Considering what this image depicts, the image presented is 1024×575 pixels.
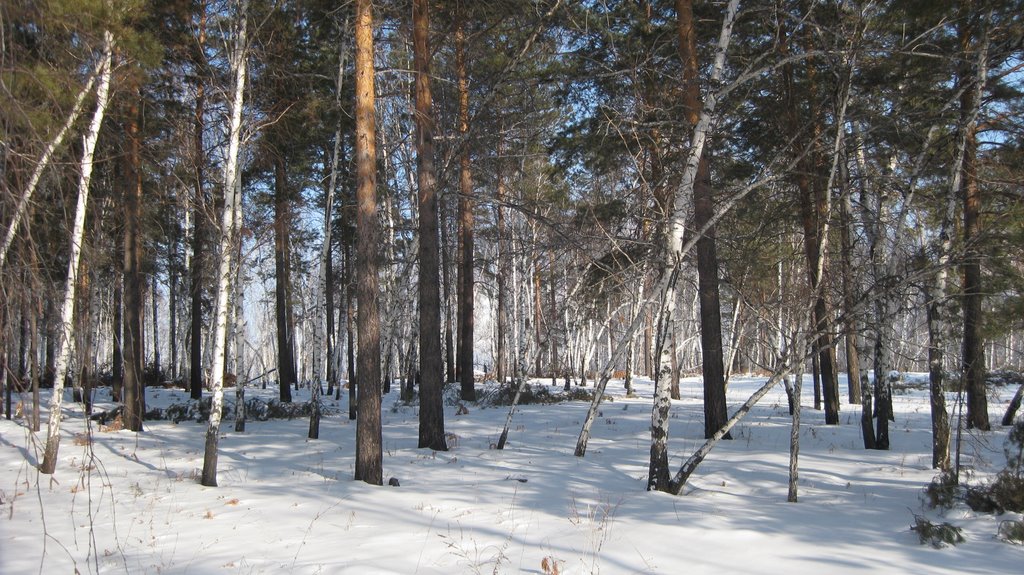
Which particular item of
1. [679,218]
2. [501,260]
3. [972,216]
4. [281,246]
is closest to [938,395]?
[679,218]

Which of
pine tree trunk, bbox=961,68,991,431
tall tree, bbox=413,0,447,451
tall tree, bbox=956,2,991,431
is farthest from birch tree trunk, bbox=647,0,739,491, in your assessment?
pine tree trunk, bbox=961,68,991,431

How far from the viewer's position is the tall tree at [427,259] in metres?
10.6

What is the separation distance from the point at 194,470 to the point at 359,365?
332cm

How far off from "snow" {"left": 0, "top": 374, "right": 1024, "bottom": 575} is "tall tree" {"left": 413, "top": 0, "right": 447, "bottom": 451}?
2.04 feet

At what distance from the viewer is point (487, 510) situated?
6852mm

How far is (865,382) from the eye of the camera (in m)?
10.6

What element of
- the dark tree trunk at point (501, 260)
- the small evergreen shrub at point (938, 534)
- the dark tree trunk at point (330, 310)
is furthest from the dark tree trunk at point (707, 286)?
the dark tree trunk at point (330, 310)

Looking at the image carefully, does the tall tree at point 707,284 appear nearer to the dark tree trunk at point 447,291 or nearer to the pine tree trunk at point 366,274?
the pine tree trunk at point 366,274

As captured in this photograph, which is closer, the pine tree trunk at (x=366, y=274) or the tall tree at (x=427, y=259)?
the pine tree trunk at (x=366, y=274)

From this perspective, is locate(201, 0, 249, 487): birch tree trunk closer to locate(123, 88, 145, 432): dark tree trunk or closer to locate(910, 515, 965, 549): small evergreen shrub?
locate(123, 88, 145, 432): dark tree trunk

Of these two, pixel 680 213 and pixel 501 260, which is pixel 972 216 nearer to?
pixel 680 213

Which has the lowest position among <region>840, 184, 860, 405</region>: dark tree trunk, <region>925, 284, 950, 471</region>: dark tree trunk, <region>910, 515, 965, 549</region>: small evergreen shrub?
<region>910, 515, 965, 549</region>: small evergreen shrub

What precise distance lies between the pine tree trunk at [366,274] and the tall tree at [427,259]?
2.01 metres

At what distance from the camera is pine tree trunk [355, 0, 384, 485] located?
8.35 metres
